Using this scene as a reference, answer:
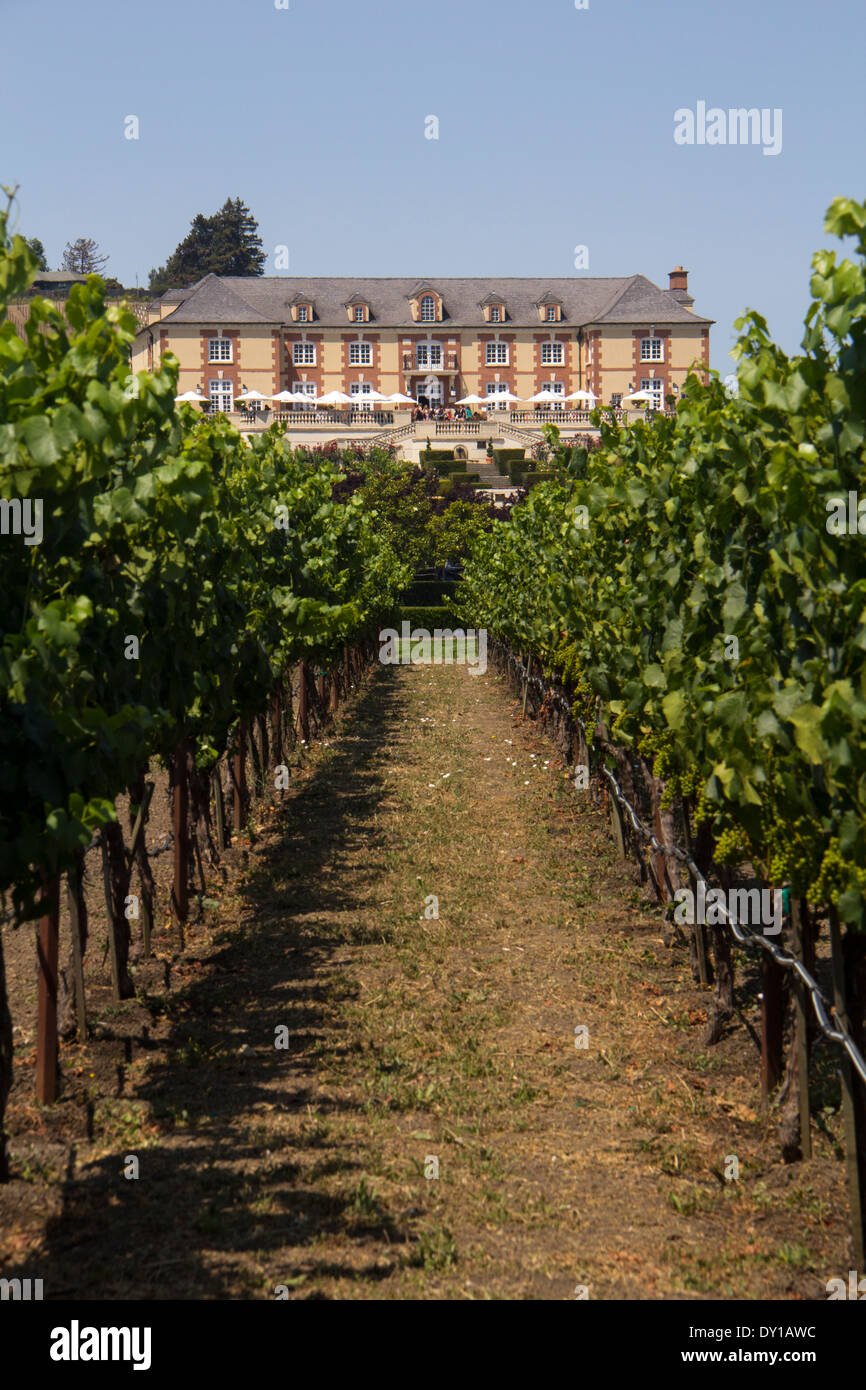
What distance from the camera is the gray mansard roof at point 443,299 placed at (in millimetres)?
78125

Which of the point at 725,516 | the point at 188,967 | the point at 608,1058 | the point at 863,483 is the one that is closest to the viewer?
the point at 863,483

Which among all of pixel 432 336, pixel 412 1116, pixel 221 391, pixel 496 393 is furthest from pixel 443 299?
pixel 412 1116

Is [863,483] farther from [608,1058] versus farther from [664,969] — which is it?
[664,969]

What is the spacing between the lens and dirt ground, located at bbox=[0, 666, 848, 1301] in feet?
15.4

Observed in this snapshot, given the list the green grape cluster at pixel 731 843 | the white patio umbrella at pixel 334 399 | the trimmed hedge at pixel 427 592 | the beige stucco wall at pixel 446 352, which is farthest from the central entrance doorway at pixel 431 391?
the green grape cluster at pixel 731 843

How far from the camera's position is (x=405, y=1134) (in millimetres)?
5789

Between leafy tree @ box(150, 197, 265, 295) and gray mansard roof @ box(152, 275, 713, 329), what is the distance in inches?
1386

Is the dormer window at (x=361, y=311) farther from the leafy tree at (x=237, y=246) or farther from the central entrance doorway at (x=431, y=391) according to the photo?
the leafy tree at (x=237, y=246)

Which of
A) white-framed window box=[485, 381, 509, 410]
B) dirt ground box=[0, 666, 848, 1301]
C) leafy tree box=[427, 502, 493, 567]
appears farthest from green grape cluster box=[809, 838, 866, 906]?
white-framed window box=[485, 381, 509, 410]

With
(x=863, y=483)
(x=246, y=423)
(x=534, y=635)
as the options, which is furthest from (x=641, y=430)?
(x=246, y=423)

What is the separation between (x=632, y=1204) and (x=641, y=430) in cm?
568

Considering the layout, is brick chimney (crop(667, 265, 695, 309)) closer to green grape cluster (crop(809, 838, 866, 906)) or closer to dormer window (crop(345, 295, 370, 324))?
dormer window (crop(345, 295, 370, 324))

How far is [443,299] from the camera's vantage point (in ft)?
269

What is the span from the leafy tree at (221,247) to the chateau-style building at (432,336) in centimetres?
3580
